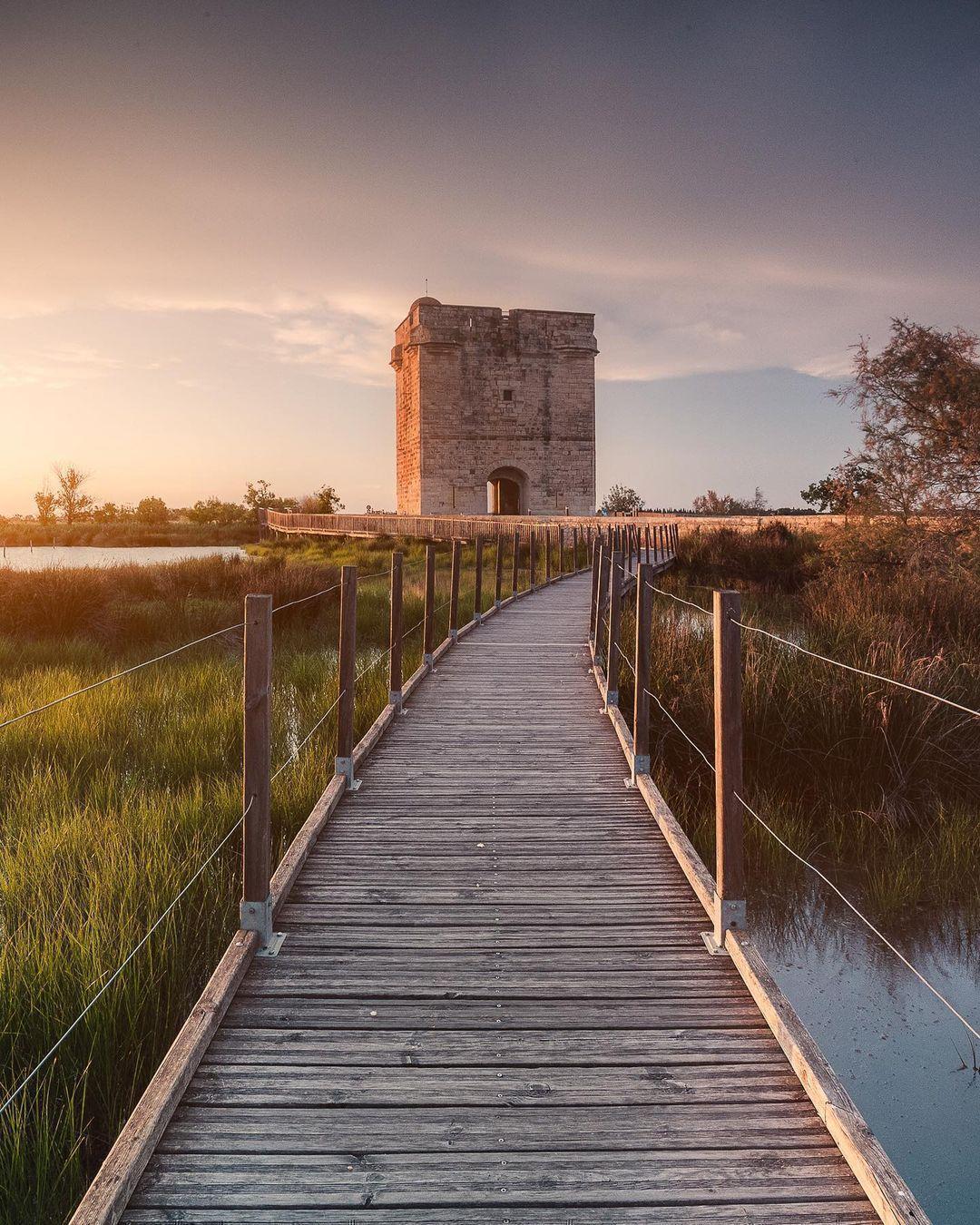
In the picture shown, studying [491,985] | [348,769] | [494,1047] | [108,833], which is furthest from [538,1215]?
[348,769]

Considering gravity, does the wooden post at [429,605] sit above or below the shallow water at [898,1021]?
above

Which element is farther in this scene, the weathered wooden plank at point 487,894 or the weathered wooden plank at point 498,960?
the weathered wooden plank at point 487,894

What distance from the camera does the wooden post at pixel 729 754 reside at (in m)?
2.54

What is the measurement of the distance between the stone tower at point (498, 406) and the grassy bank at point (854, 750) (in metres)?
24.9

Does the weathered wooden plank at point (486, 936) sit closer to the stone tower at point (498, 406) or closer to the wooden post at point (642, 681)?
the wooden post at point (642, 681)

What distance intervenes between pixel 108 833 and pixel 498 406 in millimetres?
30251

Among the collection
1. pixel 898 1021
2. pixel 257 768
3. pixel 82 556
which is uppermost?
pixel 82 556

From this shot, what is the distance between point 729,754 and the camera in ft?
8.38

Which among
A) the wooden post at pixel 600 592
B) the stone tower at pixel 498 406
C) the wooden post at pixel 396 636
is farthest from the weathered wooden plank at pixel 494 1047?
the stone tower at pixel 498 406

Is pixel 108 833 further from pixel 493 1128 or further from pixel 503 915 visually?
pixel 493 1128

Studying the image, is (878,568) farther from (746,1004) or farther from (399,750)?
(746,1004)

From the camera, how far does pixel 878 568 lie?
10.7 meters

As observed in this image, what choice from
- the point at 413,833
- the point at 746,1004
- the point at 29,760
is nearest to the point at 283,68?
the point at 29,760

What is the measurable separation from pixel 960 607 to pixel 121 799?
7.78 metres
